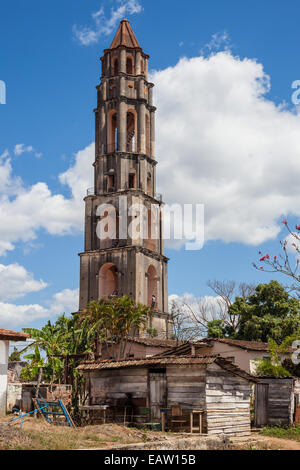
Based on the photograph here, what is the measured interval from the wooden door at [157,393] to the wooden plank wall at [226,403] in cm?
185

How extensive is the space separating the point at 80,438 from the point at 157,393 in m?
5.78

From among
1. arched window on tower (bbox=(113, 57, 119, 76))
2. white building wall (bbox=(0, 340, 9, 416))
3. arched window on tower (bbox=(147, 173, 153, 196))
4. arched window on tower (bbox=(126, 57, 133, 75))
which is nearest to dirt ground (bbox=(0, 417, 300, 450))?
white building wall (bbox=(0, 340, 9, 416))

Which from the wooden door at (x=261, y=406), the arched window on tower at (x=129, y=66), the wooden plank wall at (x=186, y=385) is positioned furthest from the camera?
the arched window on tower at (x=129, y=66)

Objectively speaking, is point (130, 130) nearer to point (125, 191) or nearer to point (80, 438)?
point (125, 191)

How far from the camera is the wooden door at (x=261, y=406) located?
27.2 metres

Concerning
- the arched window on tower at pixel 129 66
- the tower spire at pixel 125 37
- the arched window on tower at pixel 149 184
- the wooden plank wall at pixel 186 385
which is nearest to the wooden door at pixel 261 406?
the wooden plank wall at pixel 186 385

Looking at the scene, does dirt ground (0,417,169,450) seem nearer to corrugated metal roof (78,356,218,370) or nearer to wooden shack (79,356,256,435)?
wooden shack (79,356,256,435)

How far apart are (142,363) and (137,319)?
629 inches

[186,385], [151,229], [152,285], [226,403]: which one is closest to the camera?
[186,385]

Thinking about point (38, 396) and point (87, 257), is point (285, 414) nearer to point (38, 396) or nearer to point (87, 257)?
point (38, 396)

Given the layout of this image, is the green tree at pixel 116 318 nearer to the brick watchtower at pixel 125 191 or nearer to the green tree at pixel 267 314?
the brick watchtower at pixel 125 191

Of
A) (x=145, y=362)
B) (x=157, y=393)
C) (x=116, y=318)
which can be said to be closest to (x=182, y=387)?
(x=157, y=393)

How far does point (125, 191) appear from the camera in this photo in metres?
53.8

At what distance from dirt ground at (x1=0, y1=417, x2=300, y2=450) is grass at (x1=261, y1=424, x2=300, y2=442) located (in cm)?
100
